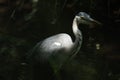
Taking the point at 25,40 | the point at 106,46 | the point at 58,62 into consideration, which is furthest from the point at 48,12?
the point at 58,62

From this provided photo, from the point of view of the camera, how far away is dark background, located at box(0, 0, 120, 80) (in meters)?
6.20

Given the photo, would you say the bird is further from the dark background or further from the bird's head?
the dark background

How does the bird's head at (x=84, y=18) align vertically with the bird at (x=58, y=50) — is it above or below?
above

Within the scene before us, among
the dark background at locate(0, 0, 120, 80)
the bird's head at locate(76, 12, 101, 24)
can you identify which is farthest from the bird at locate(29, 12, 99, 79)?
the dark background at locate(0, 0, 120, 80)

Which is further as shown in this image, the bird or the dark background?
the dark background

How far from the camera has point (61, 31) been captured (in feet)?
24.0

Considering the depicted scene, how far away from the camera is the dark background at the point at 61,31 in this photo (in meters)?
6.20

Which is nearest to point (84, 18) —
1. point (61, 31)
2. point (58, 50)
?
point (58, 50)

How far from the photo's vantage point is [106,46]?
7230 millimetres

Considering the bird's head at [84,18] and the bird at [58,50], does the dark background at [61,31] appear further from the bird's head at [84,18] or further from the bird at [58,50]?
the bird's head at [84,18]

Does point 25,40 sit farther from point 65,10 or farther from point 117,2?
point 117,2

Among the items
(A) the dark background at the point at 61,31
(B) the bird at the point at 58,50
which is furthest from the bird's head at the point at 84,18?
(A) the dark background at the point at 61,31

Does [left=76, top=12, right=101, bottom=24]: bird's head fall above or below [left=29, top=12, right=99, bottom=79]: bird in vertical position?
above

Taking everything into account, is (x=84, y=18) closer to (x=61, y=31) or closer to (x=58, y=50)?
(x=58, y=50)
